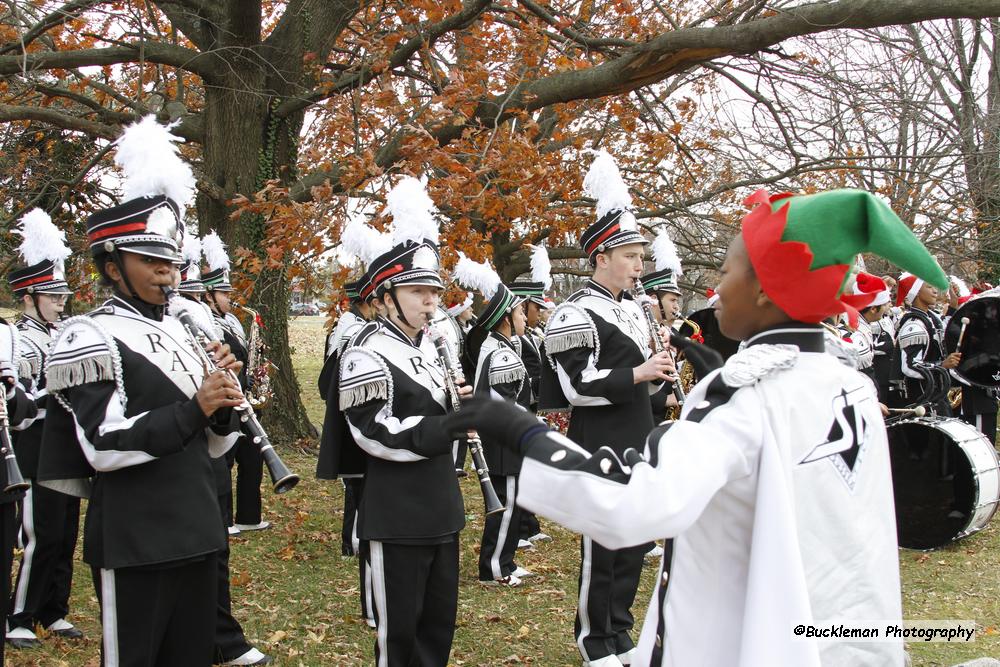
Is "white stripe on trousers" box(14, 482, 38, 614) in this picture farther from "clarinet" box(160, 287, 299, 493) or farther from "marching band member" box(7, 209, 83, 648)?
"clarinet" box(160, 287, 299, 493)

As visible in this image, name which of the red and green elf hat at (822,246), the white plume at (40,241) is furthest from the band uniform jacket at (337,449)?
the white plume at (40,241)

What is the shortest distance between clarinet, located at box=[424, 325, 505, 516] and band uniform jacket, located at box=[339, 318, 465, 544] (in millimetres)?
65

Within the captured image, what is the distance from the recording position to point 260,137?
10773mm

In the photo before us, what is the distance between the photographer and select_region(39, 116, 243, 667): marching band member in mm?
3268

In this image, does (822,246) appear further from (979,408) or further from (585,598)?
(979,408)

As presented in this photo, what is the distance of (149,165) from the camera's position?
143 inches

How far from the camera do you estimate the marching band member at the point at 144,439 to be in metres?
3.27

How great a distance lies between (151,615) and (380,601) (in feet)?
3.52

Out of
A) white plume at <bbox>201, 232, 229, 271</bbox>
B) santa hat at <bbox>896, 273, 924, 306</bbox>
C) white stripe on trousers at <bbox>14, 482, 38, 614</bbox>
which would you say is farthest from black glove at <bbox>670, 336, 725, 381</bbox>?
santa hat at <bbox>896, 273, 924, 306</bbox>

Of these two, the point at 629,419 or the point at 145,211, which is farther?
the point at 629,419

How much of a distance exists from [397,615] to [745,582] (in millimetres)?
2311

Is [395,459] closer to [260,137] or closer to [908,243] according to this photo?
[908,243]

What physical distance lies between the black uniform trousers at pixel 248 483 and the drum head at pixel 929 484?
607cm

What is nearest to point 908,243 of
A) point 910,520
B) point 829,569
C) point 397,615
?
point 829,569
